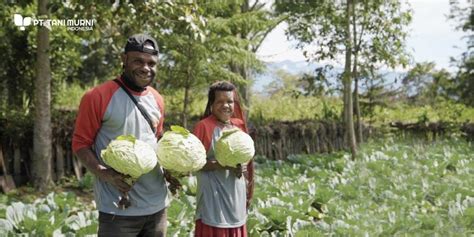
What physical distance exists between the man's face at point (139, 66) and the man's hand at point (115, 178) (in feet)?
1.47

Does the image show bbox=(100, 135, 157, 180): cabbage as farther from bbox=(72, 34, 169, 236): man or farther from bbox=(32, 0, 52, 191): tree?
bbox=(32, 0, 52, 191): tree

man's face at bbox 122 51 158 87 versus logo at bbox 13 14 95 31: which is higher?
logo at bbox 13 14 95 31

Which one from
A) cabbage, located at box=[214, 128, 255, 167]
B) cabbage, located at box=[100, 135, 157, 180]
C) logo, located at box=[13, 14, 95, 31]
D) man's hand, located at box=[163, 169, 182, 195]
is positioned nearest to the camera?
cabbage, located at box=[100, 135, 157, 180]

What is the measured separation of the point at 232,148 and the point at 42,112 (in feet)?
12.6

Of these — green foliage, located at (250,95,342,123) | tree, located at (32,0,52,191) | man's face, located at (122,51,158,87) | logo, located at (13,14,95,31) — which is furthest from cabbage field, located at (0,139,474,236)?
green foliage, located at (250,95,342,123)

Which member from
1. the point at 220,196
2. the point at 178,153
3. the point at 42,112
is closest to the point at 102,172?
the point at 178,153

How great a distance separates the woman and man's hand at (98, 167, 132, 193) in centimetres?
72

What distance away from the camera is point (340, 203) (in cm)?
491

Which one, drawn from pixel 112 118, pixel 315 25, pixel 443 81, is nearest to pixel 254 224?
pixel 112 118

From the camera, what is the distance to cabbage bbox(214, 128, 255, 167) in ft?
8.50

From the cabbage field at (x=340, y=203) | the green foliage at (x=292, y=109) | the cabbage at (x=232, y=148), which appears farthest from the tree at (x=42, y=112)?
the green foliage at (x=292, y=109)

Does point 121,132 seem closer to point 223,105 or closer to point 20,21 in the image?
point 223,105

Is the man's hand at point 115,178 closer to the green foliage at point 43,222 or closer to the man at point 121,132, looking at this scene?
→ the man at point 121,132

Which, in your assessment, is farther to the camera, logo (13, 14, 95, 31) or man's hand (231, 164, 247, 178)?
logo (13, 14, 95, 31)
